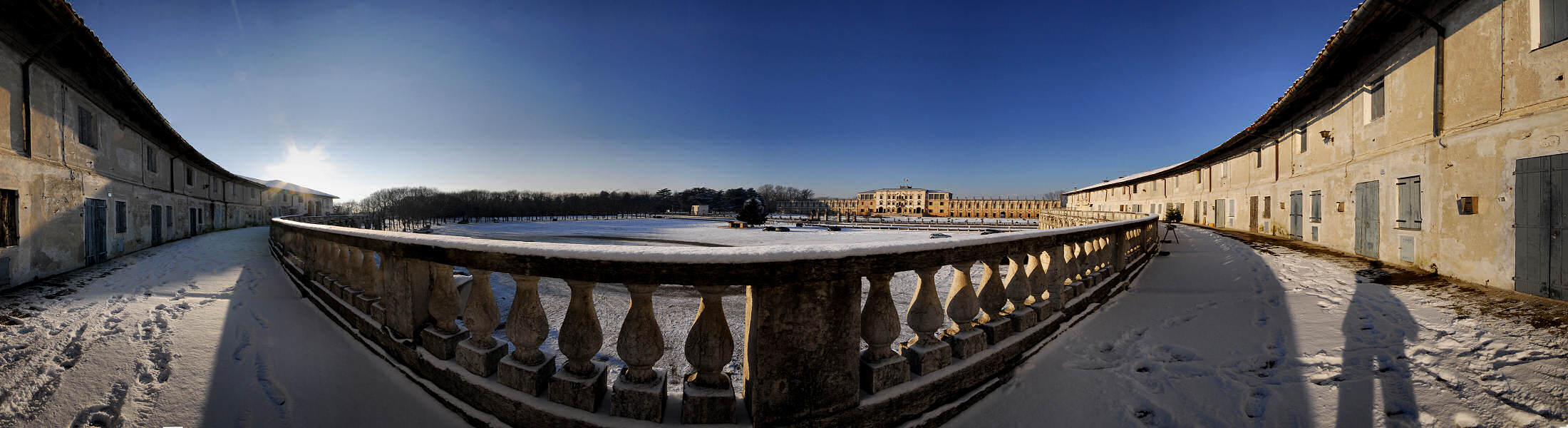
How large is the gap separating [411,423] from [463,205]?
93.8 meters

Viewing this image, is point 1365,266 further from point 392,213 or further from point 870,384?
point 392,213

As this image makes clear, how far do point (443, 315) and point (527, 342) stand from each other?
942mm

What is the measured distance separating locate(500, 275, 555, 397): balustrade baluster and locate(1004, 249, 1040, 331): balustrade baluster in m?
2.97

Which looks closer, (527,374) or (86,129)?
(527,374)

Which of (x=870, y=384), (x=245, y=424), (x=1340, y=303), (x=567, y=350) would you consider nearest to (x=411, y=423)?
(x=245, y=424)

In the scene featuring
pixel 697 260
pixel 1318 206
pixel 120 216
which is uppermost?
pixel 1318 206

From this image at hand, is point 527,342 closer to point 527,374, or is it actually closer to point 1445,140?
point 527,374

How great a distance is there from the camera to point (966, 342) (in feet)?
8.55

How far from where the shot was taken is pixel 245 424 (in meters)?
2.48

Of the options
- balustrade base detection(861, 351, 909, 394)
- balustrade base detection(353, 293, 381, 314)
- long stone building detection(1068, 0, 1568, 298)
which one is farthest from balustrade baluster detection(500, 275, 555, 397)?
long stone building detection(1068, 0, 1568, 298)

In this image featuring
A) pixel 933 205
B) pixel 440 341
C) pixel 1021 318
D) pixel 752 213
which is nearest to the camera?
pixel 440 341

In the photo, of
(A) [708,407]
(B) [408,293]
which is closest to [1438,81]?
(A) [708,407]

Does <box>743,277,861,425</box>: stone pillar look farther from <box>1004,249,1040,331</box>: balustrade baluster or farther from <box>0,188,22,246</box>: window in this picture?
<box>0,188,22,246</box>: window

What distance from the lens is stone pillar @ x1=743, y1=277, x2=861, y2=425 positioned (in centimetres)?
187
